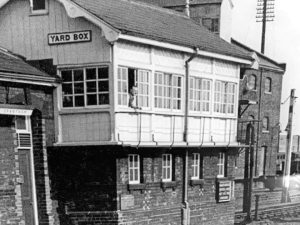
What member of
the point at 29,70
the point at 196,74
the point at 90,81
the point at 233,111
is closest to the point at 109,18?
the point at 90,81

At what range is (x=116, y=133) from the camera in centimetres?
1127

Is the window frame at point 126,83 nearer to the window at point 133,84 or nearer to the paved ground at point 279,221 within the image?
the window at point 133,84

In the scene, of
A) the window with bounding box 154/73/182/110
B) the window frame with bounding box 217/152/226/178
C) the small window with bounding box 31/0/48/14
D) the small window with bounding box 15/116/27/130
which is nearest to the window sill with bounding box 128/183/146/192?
the window with bounding box 154/73/182/110

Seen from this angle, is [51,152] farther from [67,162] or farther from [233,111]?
[233,111]

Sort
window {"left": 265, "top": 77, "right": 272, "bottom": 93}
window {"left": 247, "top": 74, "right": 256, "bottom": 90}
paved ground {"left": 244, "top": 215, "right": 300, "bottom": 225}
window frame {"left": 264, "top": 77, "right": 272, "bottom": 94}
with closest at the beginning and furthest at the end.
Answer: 1. paved ground {"left": 244, "top": 215, "right": 300, "bottom": 225}
2. window {"left": 247, "top": 74, "right": 256, "bottom": 90}
3. window frame {"left": 264, "top": 77, "right": 272, "bottom": 94}
4. window {"left": 265, "top": 77, "right": 272, "bottom": 93}

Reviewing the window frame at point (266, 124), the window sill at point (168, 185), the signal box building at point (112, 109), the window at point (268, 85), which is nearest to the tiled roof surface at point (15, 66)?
the signal box building at point (112, 109)

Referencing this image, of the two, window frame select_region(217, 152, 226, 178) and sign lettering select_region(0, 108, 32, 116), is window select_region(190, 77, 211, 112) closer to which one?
window frame select_region(217, 152, 226, 178)

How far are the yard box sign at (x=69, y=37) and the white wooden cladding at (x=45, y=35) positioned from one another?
0.11 meters

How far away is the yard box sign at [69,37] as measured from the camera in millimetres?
11421

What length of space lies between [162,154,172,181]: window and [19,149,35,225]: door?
4357 mm

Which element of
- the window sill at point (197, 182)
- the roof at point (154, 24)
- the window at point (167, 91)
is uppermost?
the roof at point (154, 24)

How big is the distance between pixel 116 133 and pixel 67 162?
203 centimetres

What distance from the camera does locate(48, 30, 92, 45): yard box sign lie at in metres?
11.4

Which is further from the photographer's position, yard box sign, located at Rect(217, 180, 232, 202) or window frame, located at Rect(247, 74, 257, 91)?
window frame, located at Rect(247, 74, 257, 91)
